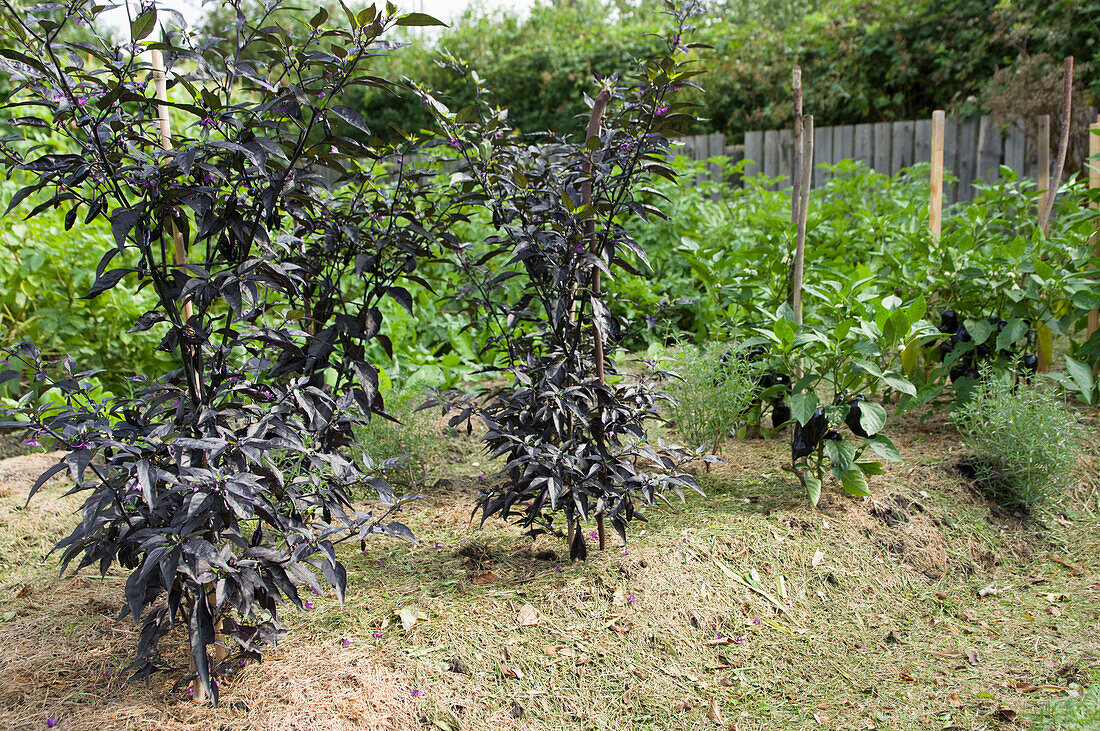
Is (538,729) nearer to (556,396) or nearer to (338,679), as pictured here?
(338,679)

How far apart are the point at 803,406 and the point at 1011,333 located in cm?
126

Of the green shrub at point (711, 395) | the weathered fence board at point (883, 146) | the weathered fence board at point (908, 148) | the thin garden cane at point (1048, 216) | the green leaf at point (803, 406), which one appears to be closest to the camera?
the green leaf at point (803, 406)

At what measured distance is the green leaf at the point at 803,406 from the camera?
2625 millimetres

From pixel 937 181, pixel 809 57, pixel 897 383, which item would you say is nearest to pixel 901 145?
pixel 809 57

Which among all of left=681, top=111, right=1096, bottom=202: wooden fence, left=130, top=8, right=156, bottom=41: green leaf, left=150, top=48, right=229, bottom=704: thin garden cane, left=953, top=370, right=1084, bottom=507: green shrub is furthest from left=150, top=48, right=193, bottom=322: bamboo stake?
left=681, top=111, right=1096, bottom=202: wooden fence

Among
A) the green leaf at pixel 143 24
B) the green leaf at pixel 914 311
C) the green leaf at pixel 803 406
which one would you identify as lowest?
the green leaf at pixel 803 406

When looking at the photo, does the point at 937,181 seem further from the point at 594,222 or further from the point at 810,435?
the point at 594,222

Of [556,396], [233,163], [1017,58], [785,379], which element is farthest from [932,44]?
[233,163]

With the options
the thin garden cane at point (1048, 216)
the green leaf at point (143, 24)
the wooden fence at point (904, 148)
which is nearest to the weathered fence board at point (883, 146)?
the wooden fence at point (904, 148)

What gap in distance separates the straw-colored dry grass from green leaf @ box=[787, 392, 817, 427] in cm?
38

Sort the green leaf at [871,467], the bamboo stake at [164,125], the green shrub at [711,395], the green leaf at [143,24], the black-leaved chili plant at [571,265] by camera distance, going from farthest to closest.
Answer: the green shrub at [711,395]
the green leaf at [871,467]
the black-leaved chili plant at [571,265]
the bamboo stake at [164,125]
the green leaf at [143,24]

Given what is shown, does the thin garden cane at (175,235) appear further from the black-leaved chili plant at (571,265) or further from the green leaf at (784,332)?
the green leaf at (784,332)

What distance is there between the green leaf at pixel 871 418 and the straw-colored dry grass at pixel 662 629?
1.12ft

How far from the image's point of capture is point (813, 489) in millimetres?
2719
